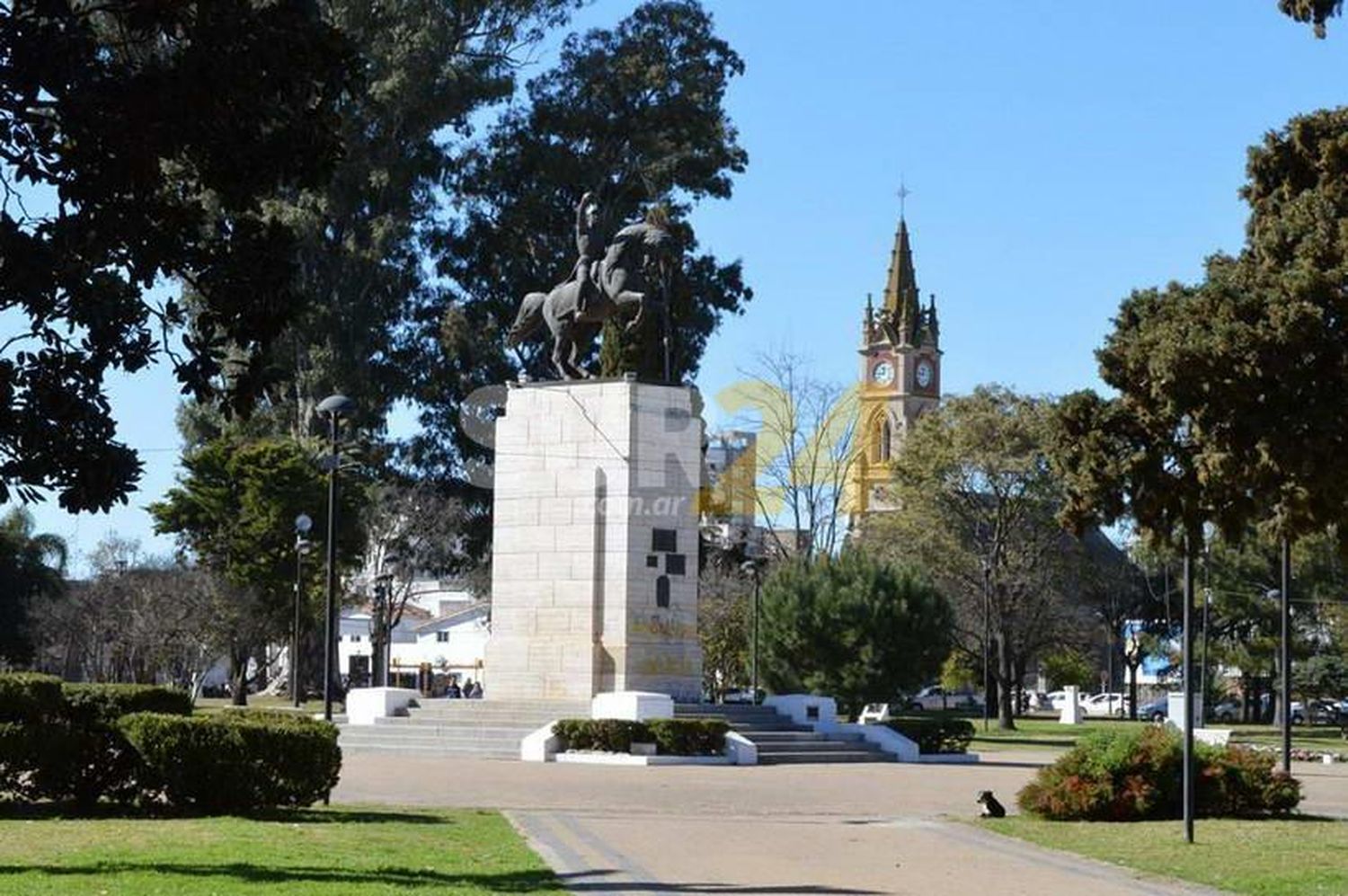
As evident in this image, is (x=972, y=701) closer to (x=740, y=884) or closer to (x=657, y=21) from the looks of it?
(x=657, y=21)

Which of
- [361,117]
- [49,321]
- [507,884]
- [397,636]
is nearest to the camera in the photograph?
[49,321]

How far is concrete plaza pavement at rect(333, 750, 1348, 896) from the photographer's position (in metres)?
15.2

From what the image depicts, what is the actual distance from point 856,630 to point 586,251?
14.8 metres

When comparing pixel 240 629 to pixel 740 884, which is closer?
pixel 740 884

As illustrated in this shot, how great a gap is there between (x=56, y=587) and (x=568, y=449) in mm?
37673

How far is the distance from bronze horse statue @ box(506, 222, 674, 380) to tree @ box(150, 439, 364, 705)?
68.1ft

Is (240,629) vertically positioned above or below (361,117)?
below

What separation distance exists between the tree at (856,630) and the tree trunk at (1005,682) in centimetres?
1025

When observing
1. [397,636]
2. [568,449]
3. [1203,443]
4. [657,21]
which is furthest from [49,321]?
[397,636]

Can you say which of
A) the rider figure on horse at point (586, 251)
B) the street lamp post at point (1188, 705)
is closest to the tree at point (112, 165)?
the street lamp post at point (1188, 705)

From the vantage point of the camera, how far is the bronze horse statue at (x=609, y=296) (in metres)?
38.9

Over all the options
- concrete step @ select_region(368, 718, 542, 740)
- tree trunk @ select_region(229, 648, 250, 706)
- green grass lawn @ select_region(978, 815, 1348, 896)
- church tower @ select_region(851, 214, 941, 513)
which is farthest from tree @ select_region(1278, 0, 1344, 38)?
church tower @ select_region(851, 214, 941, 513)

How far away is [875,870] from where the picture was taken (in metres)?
16.0

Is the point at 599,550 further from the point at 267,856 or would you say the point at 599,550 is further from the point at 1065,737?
the point at 267,856
